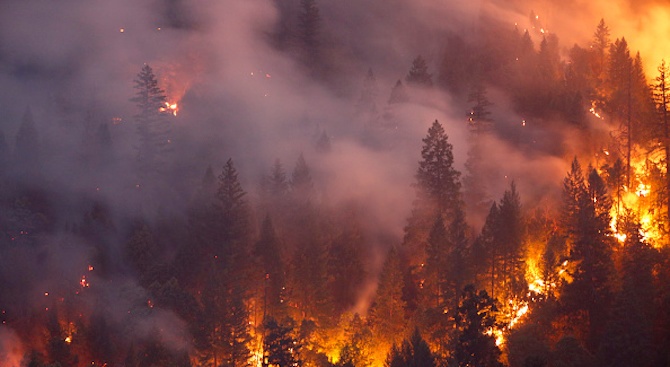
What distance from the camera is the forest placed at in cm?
6253

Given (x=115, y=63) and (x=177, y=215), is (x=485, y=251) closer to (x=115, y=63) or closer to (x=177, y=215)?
(x=177, y=215)

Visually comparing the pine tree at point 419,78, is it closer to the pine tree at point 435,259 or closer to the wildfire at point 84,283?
the pine tree at point 435,259

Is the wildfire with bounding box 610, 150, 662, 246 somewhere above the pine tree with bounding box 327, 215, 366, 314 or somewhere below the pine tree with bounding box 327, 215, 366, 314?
above

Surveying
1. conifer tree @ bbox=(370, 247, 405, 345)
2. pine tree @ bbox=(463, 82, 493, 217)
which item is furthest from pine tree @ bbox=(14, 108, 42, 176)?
pine tree @ bbox=(463, 82, 493, 217)

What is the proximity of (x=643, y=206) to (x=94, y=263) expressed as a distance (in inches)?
2321

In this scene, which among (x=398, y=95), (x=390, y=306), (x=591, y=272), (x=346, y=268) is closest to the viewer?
(x=591, y=272)

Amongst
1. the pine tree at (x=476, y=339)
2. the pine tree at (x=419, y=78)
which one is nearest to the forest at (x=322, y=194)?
the pine tree at (x=476, y=339)

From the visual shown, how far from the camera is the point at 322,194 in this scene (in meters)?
86.2

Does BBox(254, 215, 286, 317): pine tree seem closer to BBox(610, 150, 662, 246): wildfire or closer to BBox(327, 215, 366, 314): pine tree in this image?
BBox(327, 215, 366, 314): pine tree

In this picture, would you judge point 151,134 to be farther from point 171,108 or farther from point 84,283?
point 84,283

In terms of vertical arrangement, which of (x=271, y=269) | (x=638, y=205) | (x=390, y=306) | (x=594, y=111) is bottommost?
(x=390, y=306)

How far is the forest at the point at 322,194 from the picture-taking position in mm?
62531

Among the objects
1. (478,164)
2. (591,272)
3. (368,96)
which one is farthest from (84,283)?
(591,272)

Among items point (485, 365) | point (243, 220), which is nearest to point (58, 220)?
point (243, 220)
